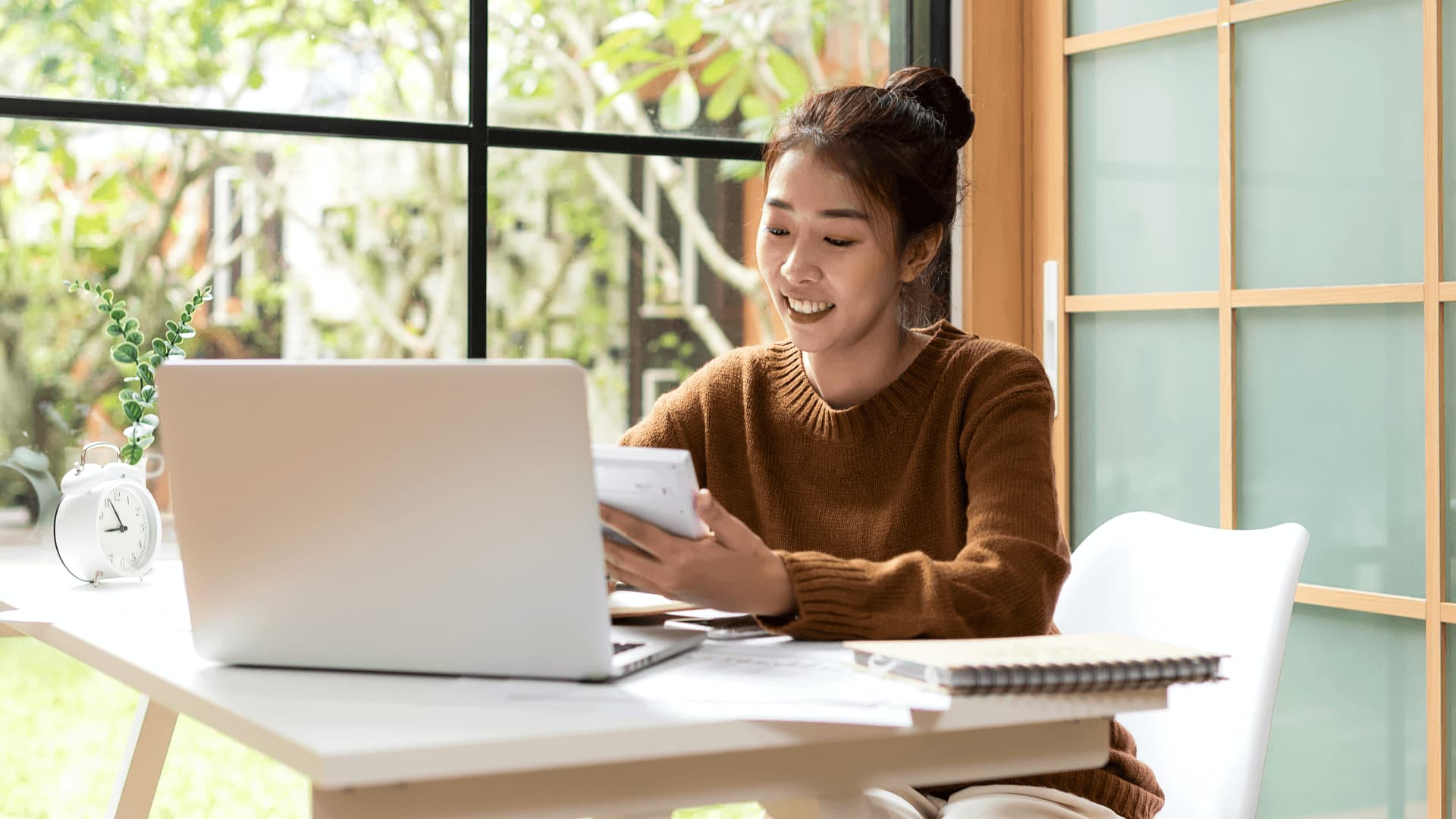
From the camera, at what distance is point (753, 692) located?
1.00 m

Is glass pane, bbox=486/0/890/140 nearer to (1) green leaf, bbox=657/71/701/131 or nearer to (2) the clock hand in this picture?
(1) green leaf, bbox=657/71/701/131

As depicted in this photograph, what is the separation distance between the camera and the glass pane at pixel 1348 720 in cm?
215

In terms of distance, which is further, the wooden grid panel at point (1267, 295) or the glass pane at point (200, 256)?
the glass pane at point (200, 256)

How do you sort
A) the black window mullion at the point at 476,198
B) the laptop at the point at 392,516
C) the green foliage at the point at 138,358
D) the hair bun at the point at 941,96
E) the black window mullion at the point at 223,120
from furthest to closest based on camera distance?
the black window mullion at the point at 476,198 < the black window mullion at the point at 223,120 < the green foliage at the point at 138,358 < the hair bun at the point at 941,96 < the laptop at the point at 392,516

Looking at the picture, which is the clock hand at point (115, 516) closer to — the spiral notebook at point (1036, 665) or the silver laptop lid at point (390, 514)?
the silver laptop lid at point (390, 514)

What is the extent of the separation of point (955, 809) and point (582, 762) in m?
0.45

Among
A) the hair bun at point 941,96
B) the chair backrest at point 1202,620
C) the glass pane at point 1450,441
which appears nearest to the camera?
the chair backrest at point 1202,620

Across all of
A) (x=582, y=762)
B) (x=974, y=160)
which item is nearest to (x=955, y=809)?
A: (x=582, y=762)

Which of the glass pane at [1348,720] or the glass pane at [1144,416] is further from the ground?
the glass pane at [1144,416]

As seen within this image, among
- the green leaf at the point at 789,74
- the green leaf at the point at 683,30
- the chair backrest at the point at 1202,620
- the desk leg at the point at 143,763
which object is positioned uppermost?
the green leaf at the point at 683,30

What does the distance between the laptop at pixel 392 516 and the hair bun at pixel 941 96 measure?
75cm

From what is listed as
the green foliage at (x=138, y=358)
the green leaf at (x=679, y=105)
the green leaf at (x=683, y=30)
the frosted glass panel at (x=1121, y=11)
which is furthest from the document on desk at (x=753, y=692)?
the green leaf at (x=683, y=30)

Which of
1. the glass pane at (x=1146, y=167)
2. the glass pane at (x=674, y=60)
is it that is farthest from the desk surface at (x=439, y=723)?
the glass pane at (x=674, y=60)

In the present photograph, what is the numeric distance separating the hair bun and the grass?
1180 mm
